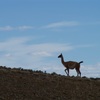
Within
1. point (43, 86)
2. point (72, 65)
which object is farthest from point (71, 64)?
point (43, 86)

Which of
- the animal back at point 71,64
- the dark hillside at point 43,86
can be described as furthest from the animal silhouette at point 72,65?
the dark hillside at point 43,86

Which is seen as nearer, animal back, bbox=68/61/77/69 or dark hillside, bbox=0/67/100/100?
dark hillside, bbox=0/67/100/100

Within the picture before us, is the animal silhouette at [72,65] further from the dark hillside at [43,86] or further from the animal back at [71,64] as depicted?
the dark hillside at [43,86]

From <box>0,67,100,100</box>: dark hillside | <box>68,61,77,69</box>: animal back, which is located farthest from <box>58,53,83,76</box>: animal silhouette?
<box>0,67,100,100</box>: dark hillside

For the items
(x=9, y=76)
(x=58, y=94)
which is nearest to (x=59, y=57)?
(x=9, y=76)

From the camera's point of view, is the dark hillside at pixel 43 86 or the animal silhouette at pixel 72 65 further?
the animal silhouette at pixel 72 65

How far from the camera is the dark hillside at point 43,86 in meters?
24.5

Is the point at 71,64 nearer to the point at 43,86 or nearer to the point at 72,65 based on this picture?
the point at 72,65

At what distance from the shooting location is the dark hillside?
24547 millimetres

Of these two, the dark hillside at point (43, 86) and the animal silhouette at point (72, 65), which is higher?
the animal silhouette at point (72, 65)

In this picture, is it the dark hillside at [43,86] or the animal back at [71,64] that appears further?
the animal back at [71,64]

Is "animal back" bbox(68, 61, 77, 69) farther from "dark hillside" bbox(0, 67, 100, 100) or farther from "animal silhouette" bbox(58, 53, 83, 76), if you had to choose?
"dark hillside" bbox(0, 67, 100, 100)

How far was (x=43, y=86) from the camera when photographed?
27.0m

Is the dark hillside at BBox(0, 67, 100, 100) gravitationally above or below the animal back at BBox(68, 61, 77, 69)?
below
